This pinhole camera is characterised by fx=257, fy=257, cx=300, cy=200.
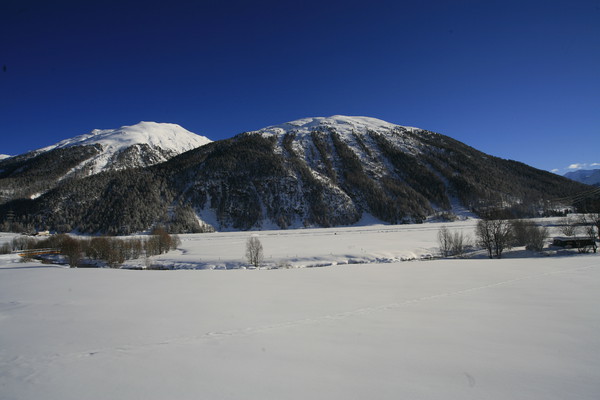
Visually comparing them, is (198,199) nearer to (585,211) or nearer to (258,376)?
(258,376)

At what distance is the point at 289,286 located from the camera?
54.5ft

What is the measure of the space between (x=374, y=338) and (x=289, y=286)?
9342mm

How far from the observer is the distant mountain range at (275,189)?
114 metres

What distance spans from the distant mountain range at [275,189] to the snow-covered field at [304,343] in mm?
102833

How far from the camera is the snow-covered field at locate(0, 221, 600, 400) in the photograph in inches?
210

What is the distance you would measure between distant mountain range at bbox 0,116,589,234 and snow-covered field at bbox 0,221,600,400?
337 ft

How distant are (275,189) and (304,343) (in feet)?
426

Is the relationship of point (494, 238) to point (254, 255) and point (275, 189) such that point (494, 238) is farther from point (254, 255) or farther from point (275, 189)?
point (275, 189)

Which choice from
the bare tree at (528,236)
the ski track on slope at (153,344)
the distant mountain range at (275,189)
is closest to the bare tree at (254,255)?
Result: the ski track on slope at (153,344)

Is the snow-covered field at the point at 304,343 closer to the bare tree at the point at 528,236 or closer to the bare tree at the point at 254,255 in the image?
the bare tree at the point at 254,255

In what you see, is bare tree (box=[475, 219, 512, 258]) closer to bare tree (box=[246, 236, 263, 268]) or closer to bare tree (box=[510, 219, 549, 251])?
bare tree (box=[510, 219, 549, 251])

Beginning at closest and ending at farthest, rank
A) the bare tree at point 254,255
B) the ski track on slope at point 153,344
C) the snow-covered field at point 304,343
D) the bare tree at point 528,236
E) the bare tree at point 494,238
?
the snow-covered field at point 304,343 < the ski track on slope at point 153,344 < the bare tree at point 254,255 < the bare tree at point 494,238 < the bare tree at point 528,236

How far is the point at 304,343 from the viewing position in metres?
7.62

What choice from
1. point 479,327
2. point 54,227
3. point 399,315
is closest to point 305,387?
point 399,315
